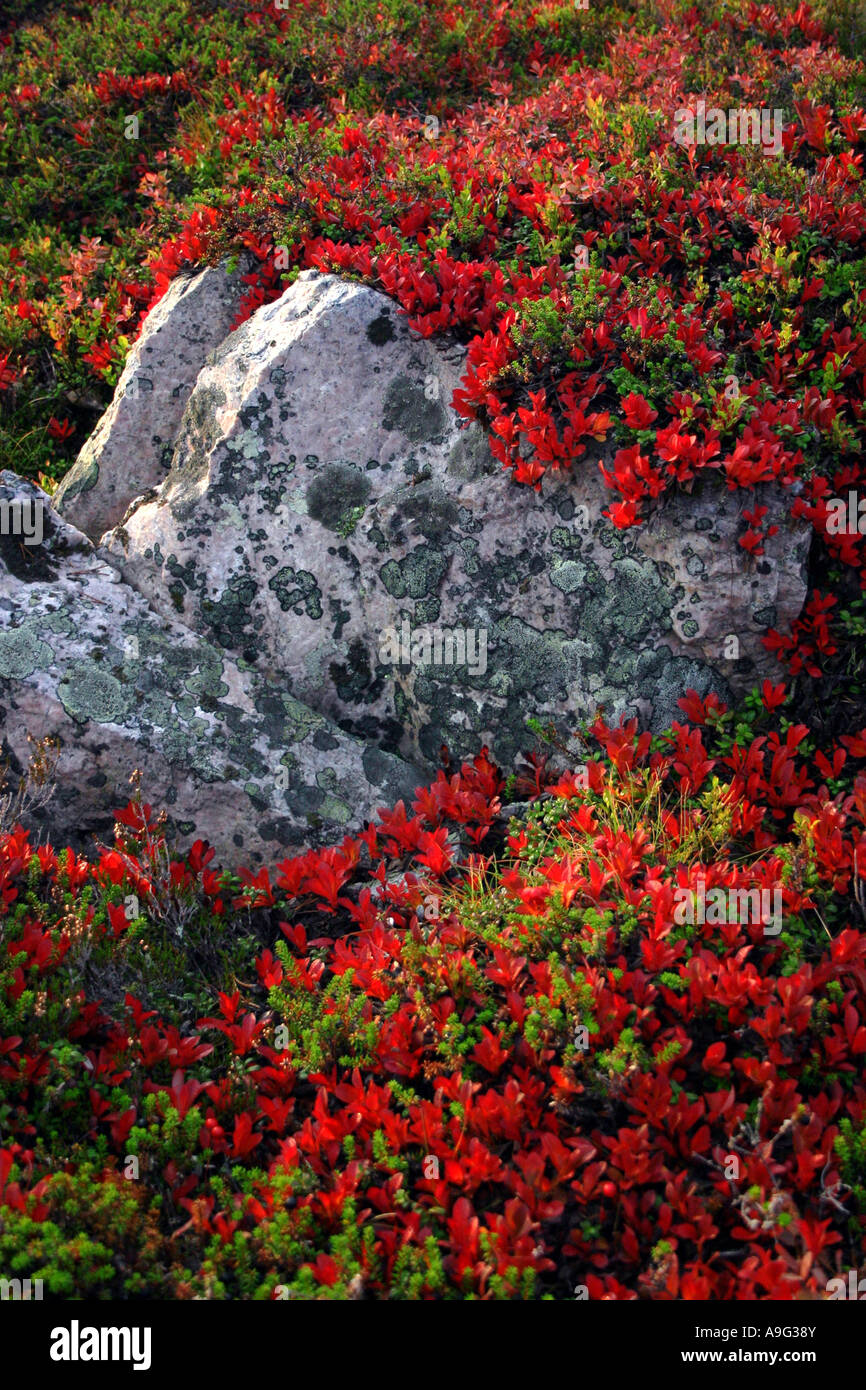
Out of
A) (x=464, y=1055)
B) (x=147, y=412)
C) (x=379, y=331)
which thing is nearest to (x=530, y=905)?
(x=464, y=1055)

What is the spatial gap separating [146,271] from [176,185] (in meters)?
1.34

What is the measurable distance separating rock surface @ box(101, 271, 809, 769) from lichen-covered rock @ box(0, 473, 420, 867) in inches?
10.6

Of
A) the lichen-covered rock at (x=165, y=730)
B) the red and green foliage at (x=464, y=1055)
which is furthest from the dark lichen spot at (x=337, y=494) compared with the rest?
the red and green foliage at (x=464, y=1055)

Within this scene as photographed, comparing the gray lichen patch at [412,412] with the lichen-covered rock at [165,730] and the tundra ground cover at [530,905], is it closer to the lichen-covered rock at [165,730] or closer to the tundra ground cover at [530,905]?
the tundra ground cover at [530,905]

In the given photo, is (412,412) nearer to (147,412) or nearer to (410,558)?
(410,558)

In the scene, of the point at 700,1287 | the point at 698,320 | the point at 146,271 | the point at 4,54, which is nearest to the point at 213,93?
the point at 146,271

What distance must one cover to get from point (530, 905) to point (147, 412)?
14.7ft

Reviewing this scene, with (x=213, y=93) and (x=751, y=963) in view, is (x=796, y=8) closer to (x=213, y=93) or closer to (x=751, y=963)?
(x=213, y=93)

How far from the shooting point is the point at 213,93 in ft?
31.0

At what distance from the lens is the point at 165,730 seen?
5.07 m

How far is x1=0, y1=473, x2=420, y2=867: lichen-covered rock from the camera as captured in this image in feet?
16.2

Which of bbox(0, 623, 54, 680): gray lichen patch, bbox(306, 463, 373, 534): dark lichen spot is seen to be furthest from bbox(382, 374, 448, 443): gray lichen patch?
bbox(0, 623, 54, 680): gray lichen patch

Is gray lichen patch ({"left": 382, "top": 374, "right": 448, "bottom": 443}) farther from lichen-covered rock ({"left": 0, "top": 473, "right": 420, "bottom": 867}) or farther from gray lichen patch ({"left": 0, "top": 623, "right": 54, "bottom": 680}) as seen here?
gray lichen patch ({"left": 0, "top": 623, "right": 54, "bottom": 680})

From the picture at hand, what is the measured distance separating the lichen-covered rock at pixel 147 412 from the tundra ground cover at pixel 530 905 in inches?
16.4
